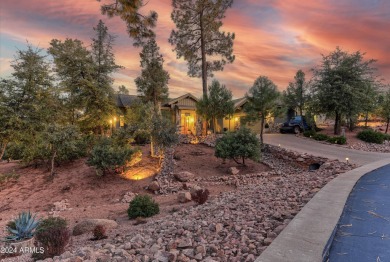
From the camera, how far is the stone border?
2880mm

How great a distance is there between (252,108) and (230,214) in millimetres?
15819

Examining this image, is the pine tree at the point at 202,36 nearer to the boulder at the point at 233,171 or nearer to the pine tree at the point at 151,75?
the pine tree at the point at 151,75

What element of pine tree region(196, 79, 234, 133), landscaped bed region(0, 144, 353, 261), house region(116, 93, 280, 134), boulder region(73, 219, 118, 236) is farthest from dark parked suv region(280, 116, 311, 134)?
boulder region(73, 219, 118, 236)

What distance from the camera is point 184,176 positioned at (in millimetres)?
14930

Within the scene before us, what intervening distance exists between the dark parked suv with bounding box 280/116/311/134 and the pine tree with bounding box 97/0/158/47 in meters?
27.1

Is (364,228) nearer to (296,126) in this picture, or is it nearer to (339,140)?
(339,140)

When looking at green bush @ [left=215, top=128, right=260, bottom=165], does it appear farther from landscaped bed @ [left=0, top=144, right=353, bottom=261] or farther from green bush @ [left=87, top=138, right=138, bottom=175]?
green bush @ [left=87, top=138, right=138, bottom=175]

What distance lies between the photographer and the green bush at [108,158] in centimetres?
1475

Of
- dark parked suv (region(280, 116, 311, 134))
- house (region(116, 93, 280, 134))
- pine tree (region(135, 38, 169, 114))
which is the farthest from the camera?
house (region(116, 93, 280, 134))

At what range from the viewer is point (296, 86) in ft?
109

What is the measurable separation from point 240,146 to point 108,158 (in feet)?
27.0

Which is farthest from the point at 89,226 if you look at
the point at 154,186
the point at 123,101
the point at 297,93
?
the point at 297,93

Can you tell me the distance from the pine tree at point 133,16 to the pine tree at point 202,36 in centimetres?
1844

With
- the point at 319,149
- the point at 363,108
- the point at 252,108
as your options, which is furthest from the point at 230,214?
the point at 363,108
